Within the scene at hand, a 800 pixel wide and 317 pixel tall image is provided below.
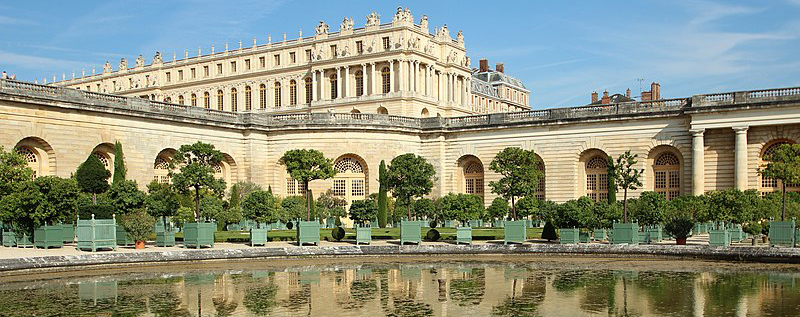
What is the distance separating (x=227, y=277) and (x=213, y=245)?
727cm

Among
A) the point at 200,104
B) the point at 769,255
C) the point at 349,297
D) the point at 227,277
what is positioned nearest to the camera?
the point at 349,297

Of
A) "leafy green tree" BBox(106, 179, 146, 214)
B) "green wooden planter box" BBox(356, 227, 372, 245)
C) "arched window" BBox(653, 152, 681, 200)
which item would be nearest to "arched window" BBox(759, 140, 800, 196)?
"arched window" BBox(653, 152, 681, 200)

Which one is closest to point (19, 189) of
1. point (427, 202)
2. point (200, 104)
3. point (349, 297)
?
point (349, 297)

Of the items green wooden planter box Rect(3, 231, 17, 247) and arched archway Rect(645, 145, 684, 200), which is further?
arched archway Rect(645, 145, 684, 200)

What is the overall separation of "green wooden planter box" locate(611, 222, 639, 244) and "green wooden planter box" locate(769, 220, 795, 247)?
Answer: 4.18 metres

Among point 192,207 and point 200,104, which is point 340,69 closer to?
point 200,104

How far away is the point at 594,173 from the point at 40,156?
2730cm

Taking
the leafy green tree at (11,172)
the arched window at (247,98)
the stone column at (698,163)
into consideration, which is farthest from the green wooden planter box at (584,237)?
the arched window at (247,98)

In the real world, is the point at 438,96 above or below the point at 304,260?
above

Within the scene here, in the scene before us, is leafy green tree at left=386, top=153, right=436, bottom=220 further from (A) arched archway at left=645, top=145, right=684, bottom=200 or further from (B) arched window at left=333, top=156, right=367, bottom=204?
(A) arched archway at left=645, top=145, right=684, bottom=200

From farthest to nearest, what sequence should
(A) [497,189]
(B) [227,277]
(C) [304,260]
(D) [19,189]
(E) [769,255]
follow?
(A) [497,189] < (D) [19,189] < (C) [304,260] < (E) [769,255] < (B) [227,277]

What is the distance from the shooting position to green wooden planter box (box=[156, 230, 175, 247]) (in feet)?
95.4

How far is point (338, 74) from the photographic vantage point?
62250mm

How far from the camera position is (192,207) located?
128ft
